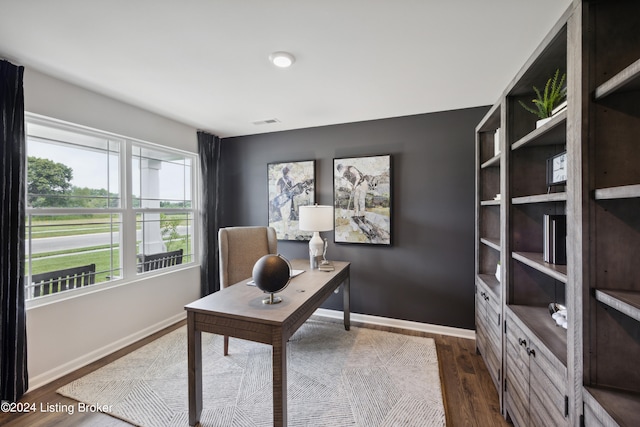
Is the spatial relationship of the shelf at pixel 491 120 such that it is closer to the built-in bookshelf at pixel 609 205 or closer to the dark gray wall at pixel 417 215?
the dark gray wall at pixel 417 215

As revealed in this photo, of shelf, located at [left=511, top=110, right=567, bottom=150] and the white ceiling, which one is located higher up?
the white ceiling

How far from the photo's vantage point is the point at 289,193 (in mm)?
3518

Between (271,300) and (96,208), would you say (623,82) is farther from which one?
(96,208)

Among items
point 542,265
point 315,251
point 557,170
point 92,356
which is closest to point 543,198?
point 557,170

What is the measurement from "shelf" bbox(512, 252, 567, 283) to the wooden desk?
4.27 feet

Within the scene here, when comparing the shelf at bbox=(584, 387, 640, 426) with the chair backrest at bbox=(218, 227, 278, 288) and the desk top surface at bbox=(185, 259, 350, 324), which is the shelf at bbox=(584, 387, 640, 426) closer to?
the desk top surface at bbox=(185, 259, 350, 324)

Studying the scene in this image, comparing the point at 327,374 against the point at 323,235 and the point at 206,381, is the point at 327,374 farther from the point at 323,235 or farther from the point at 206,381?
the point at 323,235

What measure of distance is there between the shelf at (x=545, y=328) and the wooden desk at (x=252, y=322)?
1249 mm

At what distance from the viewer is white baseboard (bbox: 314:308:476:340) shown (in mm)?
2811

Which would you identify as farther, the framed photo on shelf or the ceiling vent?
the ceiling vent

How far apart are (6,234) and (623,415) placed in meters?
3.27

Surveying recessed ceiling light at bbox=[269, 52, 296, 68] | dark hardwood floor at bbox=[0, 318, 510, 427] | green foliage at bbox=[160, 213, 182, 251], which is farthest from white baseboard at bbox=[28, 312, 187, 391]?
recessed ceiling light at bbox=[269, 52, 296, 68]

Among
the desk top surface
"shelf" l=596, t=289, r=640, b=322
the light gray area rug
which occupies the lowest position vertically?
the light gray area rug

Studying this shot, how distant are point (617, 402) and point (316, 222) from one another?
6.91ft
